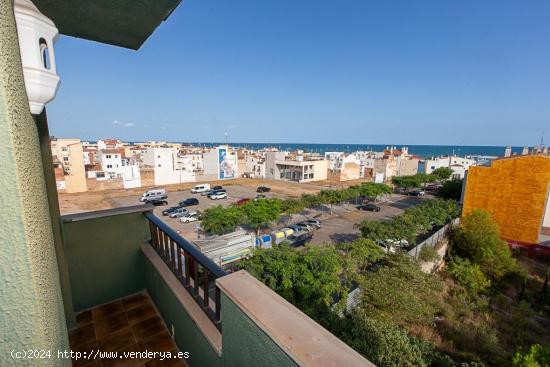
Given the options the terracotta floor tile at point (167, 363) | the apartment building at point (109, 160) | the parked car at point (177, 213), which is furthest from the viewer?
the apartment building at point (109, 160)

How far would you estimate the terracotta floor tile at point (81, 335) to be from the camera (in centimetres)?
218

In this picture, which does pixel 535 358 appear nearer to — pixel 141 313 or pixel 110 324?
pixel 141 313

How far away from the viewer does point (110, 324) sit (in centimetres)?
239

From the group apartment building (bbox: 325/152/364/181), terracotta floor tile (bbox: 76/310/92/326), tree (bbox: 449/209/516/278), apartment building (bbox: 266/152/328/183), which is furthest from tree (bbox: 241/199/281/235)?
apartment building (bbox: 325/152/364/181)

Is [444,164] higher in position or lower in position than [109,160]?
lower

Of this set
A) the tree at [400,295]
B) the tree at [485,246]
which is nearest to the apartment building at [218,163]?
the tree at [485,246]

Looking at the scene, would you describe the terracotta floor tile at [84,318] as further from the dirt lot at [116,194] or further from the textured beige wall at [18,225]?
the dirt lot at [116,194]

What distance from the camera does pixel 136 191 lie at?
87.0 ft

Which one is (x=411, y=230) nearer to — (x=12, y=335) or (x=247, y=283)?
(x=247, y=283)

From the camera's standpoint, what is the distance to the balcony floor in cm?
200

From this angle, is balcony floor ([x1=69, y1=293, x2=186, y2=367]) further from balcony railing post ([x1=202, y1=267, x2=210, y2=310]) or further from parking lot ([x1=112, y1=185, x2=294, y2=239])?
parking lot ([x1=112, y1=185, x2=294, y2=239])

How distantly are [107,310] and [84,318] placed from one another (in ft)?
0.63

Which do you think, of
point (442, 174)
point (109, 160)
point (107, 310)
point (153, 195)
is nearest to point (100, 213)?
point (107, 310)

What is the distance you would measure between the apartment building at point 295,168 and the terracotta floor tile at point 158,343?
106 ft
